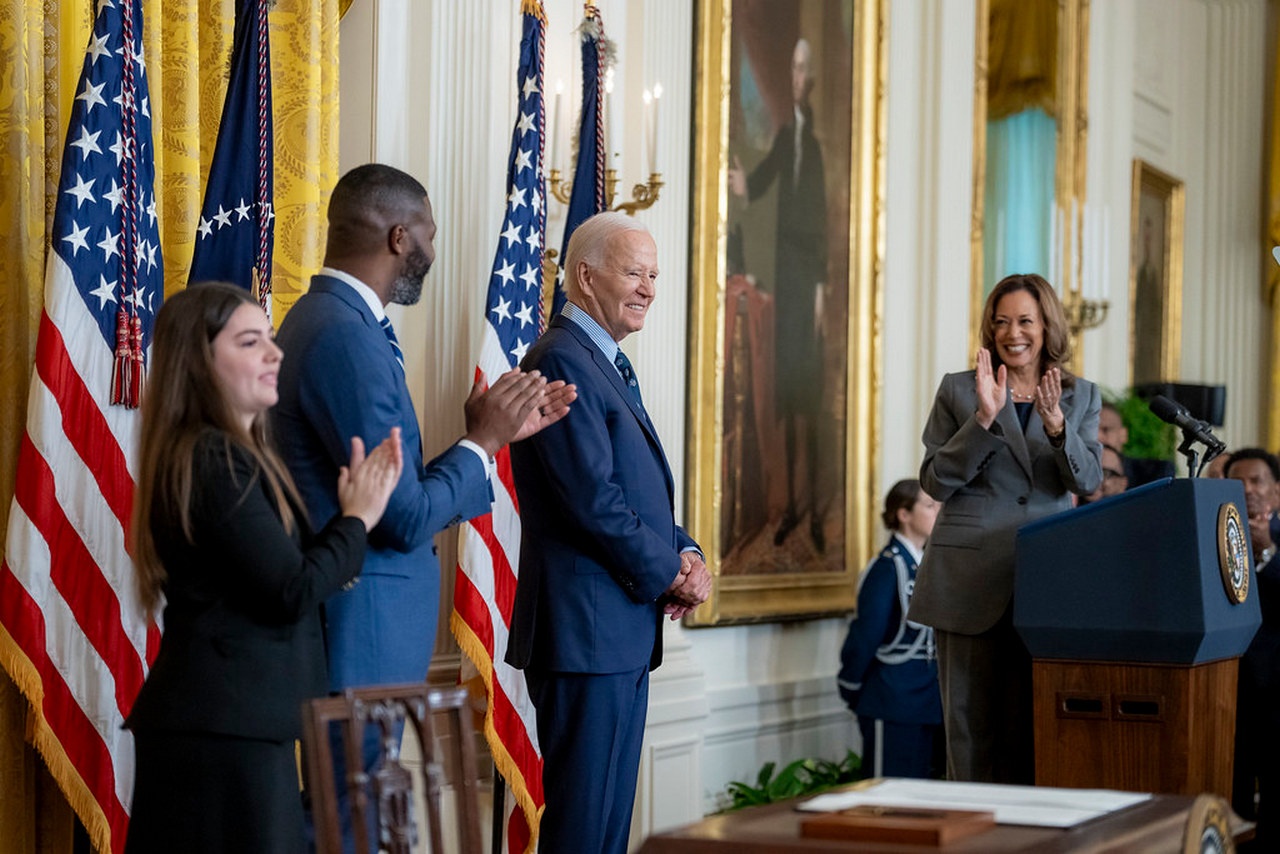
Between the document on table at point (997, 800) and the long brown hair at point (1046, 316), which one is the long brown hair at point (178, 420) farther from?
the long brown hair at point (1046, 316)

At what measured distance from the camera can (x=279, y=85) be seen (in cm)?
459

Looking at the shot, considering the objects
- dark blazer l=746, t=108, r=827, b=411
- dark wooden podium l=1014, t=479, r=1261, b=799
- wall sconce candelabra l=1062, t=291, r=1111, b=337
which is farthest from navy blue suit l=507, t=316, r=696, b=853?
wall sconce candelabra l=1062, t=291, r=1111, b=337

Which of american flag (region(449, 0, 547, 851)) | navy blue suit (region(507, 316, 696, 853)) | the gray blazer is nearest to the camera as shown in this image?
navy blue suit (region(507, 316, 696, 853))

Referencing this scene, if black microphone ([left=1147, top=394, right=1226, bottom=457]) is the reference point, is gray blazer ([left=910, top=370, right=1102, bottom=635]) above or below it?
below

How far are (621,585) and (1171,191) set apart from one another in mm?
9535

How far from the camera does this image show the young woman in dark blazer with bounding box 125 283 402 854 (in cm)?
265

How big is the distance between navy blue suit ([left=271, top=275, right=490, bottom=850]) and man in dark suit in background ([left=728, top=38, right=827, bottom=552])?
4.11 m

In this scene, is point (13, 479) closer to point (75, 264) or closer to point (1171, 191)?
point (75, 264)

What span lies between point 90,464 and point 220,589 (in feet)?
4.03

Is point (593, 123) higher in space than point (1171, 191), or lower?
lower

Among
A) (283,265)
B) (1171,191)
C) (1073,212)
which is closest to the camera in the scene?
(283,265)

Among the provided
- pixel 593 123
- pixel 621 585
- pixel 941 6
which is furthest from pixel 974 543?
pixel 941 6

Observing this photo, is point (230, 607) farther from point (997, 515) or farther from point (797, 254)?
point (797, 254)

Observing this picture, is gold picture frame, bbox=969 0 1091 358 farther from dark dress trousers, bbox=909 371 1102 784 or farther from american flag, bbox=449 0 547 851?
dark dress trousers, bbox=909 371 1102 784
